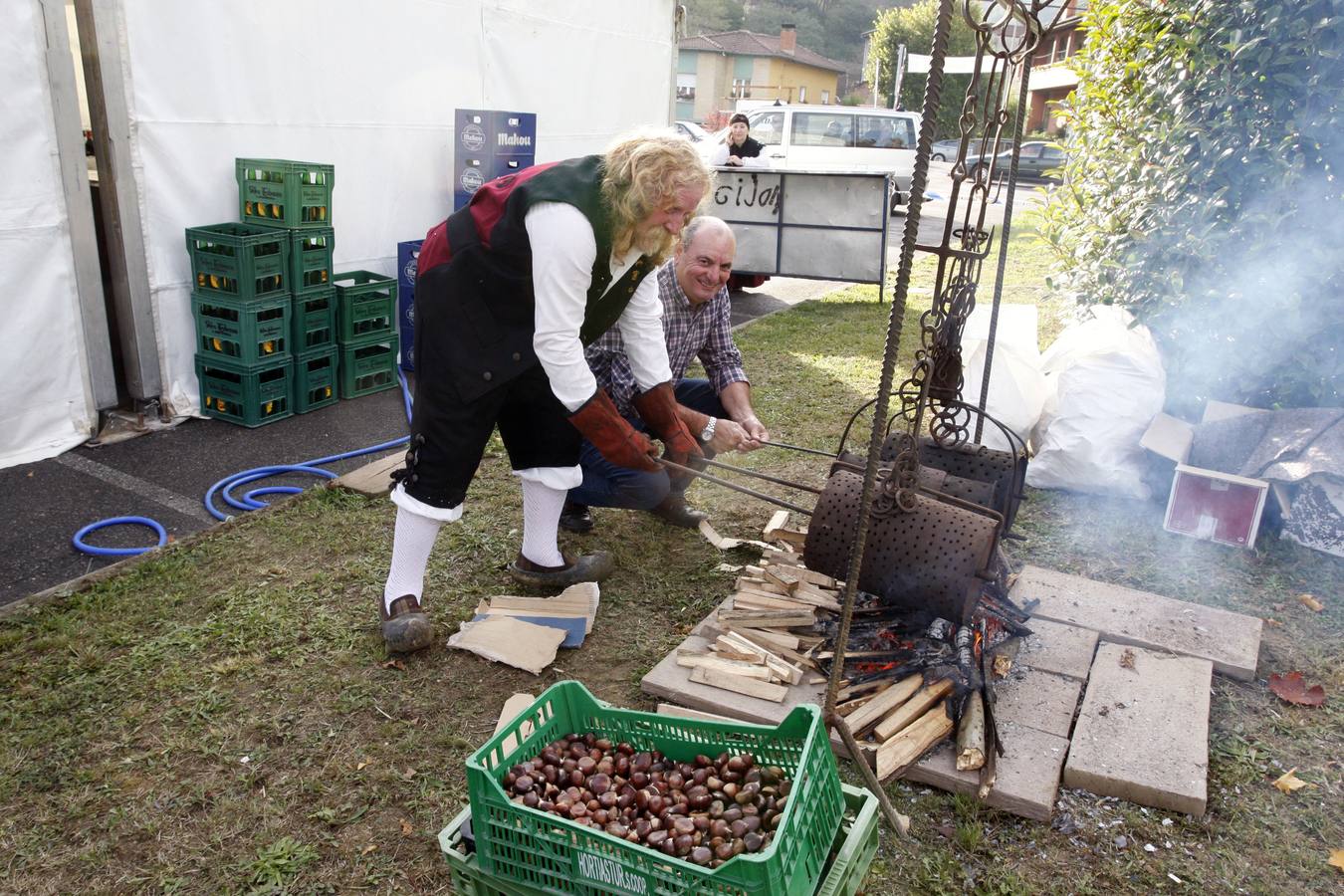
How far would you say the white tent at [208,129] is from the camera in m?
4.84

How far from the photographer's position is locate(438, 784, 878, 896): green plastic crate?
2.04 meters

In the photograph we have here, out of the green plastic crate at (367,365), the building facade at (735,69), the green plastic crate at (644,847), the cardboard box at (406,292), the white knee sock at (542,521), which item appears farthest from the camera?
the building facade at (735,69)

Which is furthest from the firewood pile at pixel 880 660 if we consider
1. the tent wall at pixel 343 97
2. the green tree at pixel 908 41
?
the green tree at pixel 908 41

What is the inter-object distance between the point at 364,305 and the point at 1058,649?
4.57 m

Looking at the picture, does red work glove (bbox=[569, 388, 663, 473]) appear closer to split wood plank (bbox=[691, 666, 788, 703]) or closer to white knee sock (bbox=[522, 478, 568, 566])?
white knee sock (bbox=[522, 478, 568, 566])

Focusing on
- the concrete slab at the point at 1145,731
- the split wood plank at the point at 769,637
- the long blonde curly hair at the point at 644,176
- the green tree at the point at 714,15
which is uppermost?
the green tree at the point at 714,15

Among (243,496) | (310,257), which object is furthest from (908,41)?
(243,496)

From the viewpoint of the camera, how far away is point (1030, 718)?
312cm

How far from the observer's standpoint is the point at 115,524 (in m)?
4.34

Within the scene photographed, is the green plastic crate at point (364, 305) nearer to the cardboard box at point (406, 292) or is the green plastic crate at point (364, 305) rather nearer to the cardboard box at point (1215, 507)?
the cardboard box at point (406, 292)

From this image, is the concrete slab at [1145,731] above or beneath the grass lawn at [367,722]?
above

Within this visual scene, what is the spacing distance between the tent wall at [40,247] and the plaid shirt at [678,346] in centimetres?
301

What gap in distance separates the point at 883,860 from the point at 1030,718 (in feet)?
2.68

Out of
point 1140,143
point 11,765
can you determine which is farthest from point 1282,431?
point 11,765
